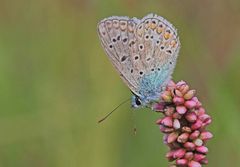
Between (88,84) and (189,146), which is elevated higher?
(88,84)

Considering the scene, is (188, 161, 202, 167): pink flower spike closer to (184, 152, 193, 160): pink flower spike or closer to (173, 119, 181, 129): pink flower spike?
(184, 152, 193, 160): pink flower spike

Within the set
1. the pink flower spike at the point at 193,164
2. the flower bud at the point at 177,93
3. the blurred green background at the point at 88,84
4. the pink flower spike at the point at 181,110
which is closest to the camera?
the pink flower spike at the point at 193,164

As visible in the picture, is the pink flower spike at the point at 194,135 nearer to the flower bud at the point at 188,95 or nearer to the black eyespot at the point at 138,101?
the flower bud at the point at 188,95

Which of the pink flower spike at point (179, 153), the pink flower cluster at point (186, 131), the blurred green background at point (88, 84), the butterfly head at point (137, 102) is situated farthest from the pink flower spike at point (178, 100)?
the blurred green background at point (88, 84)

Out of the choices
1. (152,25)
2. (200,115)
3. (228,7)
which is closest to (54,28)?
(228,7)

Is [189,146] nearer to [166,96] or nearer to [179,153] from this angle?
[179,153]

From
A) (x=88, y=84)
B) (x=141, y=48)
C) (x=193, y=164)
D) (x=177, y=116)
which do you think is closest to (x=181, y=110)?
(x=177, y=116)
